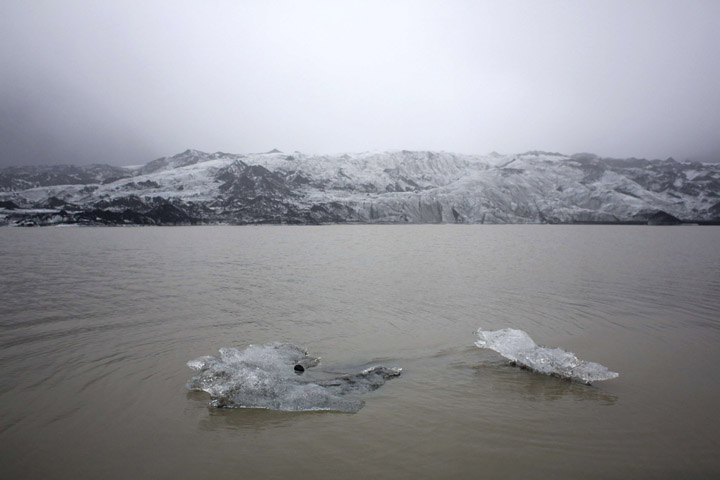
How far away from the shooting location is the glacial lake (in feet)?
14.8

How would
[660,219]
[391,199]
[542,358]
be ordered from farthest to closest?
1. [391,199]
2. [660,219]
3. [542,358]

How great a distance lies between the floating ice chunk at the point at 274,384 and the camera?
602 centimetres

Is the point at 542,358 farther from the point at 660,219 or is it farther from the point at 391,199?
the point at 660,219

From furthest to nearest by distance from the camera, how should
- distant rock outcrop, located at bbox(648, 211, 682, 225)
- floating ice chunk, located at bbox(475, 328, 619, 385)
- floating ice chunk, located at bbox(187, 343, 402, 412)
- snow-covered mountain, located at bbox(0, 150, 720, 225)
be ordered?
snow-covered mountain, located at bbox(0, 150, 720, 225)
distant rock outcrop, located at bbox(648, 211, 682, 225)
floating ice chunk, located at bbox(475, 328, 619, 385)
floating ice chunk, located at bbox(187, 343, 402, 412)

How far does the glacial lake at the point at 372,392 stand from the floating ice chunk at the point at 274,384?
0.20 metres

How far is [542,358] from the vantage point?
7613 mm

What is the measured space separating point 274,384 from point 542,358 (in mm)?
5019

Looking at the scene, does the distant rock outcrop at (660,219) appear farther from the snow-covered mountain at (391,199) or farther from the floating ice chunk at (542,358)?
the floating ice chunk at (542,358)

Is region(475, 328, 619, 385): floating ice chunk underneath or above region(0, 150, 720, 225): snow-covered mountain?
underneath

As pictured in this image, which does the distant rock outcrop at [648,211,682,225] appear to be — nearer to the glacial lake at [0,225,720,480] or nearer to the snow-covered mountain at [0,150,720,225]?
the snow-covered mountain at [0,150,720,225]

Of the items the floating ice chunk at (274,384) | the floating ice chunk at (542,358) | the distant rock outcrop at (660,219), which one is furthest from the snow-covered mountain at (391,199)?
the floating ice chunk at (274,384)

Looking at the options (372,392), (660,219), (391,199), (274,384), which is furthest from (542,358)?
(660,219)

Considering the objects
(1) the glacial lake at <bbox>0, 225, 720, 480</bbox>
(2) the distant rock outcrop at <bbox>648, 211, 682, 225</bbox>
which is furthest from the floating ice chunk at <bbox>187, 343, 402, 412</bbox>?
(2) the distant rock outcrop at <bbox>648, 211, 682, 225</bbox>

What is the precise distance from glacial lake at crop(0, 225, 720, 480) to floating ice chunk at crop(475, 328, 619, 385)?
211 mm
